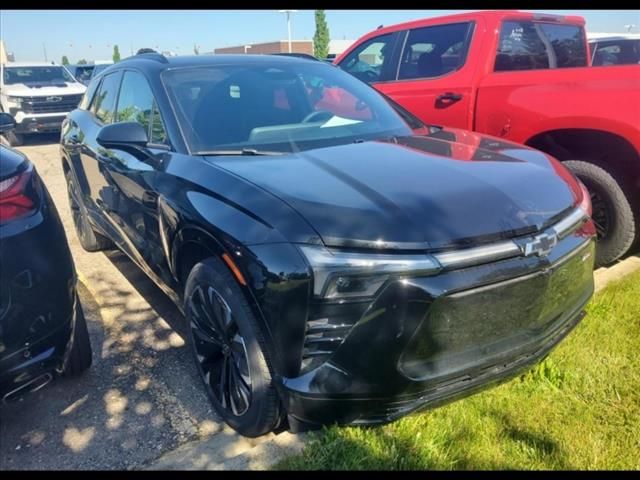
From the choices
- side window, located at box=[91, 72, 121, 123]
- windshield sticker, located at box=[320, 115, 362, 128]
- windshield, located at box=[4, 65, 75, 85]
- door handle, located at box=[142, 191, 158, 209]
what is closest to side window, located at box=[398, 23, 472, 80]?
windshield sticker, located at box=[320, 115, 362, 128]

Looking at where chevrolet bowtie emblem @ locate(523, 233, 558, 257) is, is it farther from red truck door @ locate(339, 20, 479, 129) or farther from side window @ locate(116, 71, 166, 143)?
red truck door @ locate(339, 20, 479, 129)

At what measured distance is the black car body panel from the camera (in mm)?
2129

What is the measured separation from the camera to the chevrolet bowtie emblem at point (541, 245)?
2076mm

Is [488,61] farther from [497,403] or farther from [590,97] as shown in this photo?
[497,403]

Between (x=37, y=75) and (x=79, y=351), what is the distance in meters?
13.0

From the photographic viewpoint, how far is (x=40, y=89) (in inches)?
476

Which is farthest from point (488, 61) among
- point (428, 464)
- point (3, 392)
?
point (3, 392)

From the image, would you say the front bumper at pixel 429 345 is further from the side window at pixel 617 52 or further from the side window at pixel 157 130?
the side window at pixel 617 52

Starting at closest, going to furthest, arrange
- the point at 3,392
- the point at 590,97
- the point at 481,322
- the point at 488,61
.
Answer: the point at 481,322 < the point at 3,392 < the point at 590,97 < the point at 488,61

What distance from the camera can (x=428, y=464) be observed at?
2.13 meters

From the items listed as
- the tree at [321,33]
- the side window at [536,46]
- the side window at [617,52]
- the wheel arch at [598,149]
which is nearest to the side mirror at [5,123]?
the wheel arch at [598,149]

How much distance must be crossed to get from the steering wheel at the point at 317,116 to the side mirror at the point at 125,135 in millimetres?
938

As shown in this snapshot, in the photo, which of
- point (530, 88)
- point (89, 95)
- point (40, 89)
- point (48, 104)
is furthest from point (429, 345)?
point (40, 89)

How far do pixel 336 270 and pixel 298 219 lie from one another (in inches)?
9.9
